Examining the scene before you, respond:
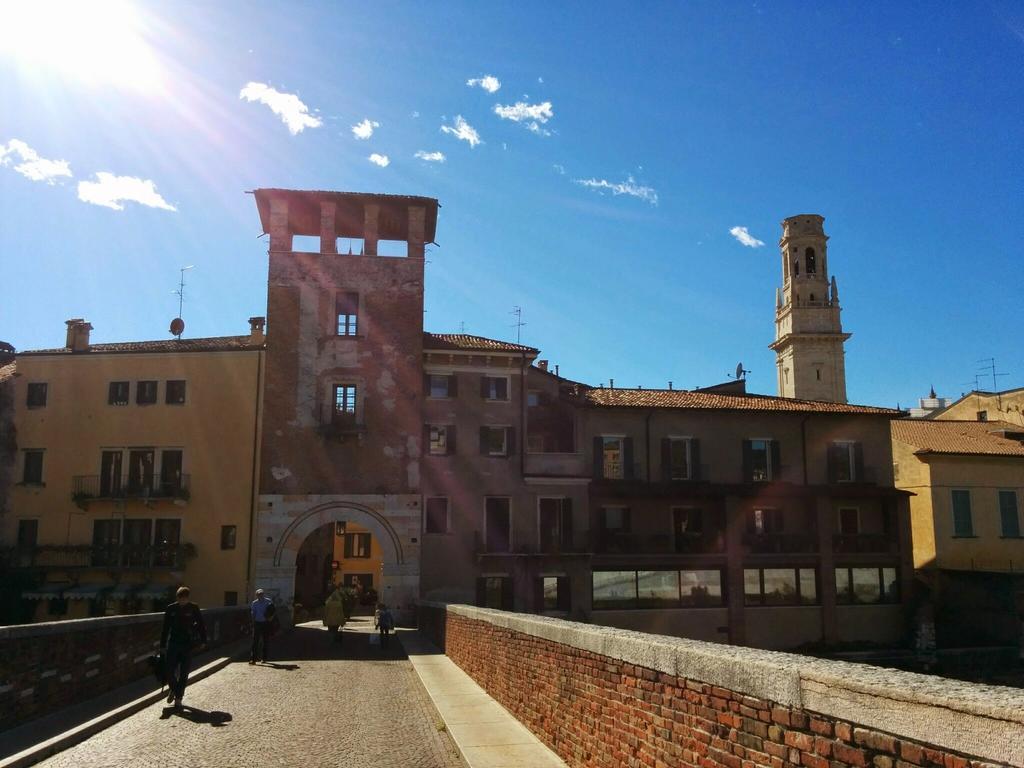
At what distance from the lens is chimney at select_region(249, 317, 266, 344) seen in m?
42.1

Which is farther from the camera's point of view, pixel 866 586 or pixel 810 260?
pixel 810 260

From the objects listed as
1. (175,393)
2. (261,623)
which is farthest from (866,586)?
(175,393)

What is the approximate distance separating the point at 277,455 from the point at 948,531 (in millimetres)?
33300

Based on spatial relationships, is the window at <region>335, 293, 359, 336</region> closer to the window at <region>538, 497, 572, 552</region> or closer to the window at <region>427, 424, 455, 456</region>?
the window at <region>427, 424, 455, 456</region>

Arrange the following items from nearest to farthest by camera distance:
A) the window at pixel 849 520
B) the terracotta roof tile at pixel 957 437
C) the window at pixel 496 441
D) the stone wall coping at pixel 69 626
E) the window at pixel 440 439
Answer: the stone wall coping at pixel 69 626 < the window at pixel 440 439 < the window at pixel 496 441 < the window at pixel 849 520 < the terracotta roof tile at pixel 957 437

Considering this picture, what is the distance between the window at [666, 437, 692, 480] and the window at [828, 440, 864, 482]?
305 inches

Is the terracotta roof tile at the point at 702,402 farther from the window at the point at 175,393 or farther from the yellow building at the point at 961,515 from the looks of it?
the window at the point at 175,393

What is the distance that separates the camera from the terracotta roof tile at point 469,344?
38812mm

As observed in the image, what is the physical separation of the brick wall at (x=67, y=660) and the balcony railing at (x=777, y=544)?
29.5 metres

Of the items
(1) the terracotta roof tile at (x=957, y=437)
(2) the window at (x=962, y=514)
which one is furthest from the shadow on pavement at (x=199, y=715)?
(2) the window at (x=962, y=514)

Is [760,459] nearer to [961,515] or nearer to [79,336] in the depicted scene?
[961,515]

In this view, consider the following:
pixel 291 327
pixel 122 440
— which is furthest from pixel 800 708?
pixel 122 440

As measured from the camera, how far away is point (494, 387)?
39.1 metres

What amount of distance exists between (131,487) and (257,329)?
998 centimetres
